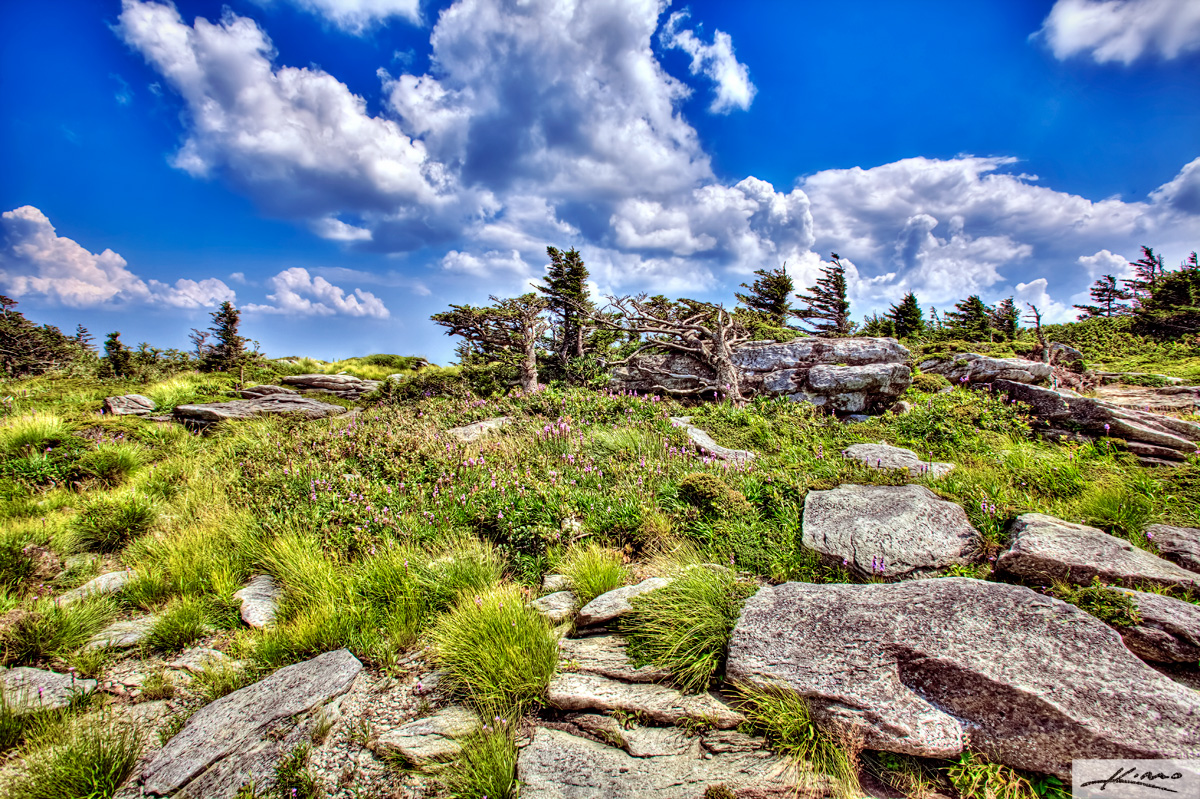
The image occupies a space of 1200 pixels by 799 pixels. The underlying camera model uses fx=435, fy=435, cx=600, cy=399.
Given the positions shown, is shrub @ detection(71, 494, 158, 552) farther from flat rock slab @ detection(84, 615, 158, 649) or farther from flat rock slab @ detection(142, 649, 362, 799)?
flat rock slab @ detection(142, 649, 362, 799)

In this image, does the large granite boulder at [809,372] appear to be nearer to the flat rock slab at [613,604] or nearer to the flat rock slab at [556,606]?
the flat rock slab at [613,604]

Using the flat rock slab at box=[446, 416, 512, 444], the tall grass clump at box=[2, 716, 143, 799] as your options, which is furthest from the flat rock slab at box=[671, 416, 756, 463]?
the tall grass clump at box=[2, 716, 143, 799]

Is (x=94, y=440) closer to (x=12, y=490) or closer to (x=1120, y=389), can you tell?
(x=12, y=490)

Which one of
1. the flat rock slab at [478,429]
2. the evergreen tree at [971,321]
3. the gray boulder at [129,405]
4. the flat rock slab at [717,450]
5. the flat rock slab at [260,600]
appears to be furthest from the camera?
the evergreen tree at [971,321]

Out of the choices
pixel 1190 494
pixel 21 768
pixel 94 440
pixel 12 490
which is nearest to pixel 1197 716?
pixel 1190 494

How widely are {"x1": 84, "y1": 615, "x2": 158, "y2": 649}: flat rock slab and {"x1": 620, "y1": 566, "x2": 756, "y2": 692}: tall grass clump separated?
18.5ft

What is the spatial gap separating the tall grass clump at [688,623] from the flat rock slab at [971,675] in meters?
0.22

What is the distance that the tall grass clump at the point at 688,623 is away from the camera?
3717 millimetres

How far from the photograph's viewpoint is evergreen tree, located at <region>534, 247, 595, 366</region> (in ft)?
56.1

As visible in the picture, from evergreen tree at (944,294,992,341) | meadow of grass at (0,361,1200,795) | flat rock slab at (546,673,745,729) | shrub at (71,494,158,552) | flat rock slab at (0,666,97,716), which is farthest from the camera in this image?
evergreen tree at (944,294,992,341)

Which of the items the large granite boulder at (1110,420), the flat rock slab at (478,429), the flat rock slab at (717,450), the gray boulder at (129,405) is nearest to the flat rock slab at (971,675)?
the flat rock slab at (717,450)

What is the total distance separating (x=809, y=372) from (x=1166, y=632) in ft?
33.9

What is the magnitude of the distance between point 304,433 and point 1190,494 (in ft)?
50.3

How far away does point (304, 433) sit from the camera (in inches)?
420
